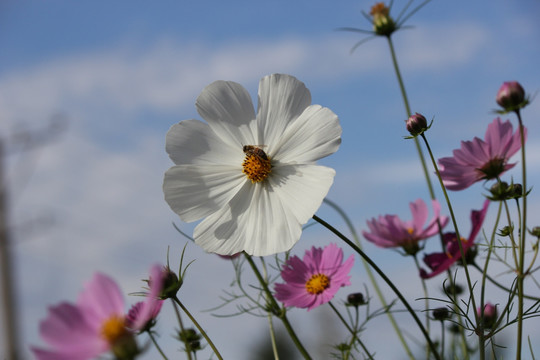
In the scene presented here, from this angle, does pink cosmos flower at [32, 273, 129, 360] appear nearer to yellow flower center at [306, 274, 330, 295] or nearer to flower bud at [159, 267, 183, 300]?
flower bud at [159, 267, 183, 300]

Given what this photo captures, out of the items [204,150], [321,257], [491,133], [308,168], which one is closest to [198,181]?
[204,150]

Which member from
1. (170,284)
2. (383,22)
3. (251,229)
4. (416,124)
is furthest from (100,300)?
(383,22)

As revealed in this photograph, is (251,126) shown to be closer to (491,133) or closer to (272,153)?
(272,153)

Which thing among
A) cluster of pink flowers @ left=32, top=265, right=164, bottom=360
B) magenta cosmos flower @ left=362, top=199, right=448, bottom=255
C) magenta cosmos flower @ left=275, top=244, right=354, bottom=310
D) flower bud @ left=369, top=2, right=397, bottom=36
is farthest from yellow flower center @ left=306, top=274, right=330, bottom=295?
flower bud @ left=369, top=2, right=397, bottom=36

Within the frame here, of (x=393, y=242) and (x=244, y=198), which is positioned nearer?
(x=244, y=198)

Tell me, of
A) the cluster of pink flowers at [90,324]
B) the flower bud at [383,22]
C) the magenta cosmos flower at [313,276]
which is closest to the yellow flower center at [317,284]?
the magenta cosmos flower at [313,276]

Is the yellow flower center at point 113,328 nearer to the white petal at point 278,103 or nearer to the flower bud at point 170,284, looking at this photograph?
the flower bud at point 170,284
